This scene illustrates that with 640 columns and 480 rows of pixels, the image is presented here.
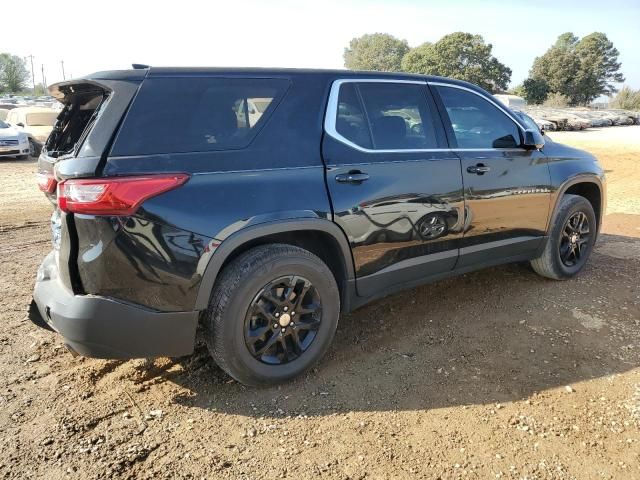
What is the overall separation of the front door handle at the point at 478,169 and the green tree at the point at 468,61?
69.4 m

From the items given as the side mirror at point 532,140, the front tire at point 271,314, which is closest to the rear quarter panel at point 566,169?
the side mirror at point 532,140

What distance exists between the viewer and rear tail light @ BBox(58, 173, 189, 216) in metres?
2.47

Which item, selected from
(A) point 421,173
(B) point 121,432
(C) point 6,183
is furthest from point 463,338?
(C) point 6,183

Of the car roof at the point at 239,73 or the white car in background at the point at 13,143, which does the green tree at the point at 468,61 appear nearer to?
the white car in background at the point at 13,143

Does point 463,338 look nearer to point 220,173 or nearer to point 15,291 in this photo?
point 220,173

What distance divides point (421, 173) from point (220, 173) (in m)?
1.45

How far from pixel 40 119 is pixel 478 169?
75.8 ft

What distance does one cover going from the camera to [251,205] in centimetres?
278

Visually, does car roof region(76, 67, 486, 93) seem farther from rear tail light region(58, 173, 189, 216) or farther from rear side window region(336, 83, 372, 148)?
rear tail light region(58, 173, 189, 216)

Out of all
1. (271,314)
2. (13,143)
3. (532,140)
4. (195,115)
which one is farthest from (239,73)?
(13,143)

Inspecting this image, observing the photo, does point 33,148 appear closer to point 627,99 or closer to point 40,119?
point 40,119

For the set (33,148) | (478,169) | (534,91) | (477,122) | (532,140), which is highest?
(477,122)

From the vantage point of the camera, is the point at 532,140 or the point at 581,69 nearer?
the point at 532,140

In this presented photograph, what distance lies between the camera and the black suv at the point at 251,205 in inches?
101
